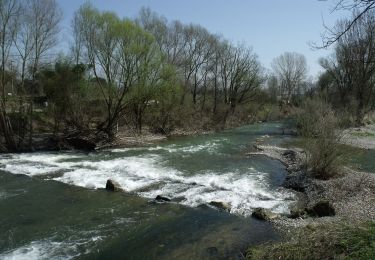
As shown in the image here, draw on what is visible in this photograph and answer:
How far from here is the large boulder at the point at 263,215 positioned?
12538mm

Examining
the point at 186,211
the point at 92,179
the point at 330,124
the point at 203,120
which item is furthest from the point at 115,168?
the point at 203,120

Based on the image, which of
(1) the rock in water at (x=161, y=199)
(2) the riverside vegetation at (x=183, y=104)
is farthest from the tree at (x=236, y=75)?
(1) the rock in water at (x=161, y=199)

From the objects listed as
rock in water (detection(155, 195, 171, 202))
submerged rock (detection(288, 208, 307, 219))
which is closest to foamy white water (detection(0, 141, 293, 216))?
rock in water (detection(155, 195, 171, 202))

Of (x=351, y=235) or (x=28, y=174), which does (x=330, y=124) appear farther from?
(x=28, y=174)

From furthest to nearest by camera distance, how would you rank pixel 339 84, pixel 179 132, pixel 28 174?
pixel 339 84 → pixel 179 132 → pixel 28 174

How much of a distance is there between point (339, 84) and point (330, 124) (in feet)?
152

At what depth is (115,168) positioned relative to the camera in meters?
21.4

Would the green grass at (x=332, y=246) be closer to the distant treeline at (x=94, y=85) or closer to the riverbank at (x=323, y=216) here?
the riverbank at (x=323, y=216)

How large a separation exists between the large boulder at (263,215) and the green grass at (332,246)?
128 inches

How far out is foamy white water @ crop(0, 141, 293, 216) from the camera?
15281 mm

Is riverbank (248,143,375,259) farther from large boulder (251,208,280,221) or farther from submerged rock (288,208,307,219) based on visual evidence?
large boulder (251,208,280,221)

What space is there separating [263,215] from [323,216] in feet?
6.09

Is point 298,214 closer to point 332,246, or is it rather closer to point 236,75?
point 332,246

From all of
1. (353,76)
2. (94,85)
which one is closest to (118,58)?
(94,85)
